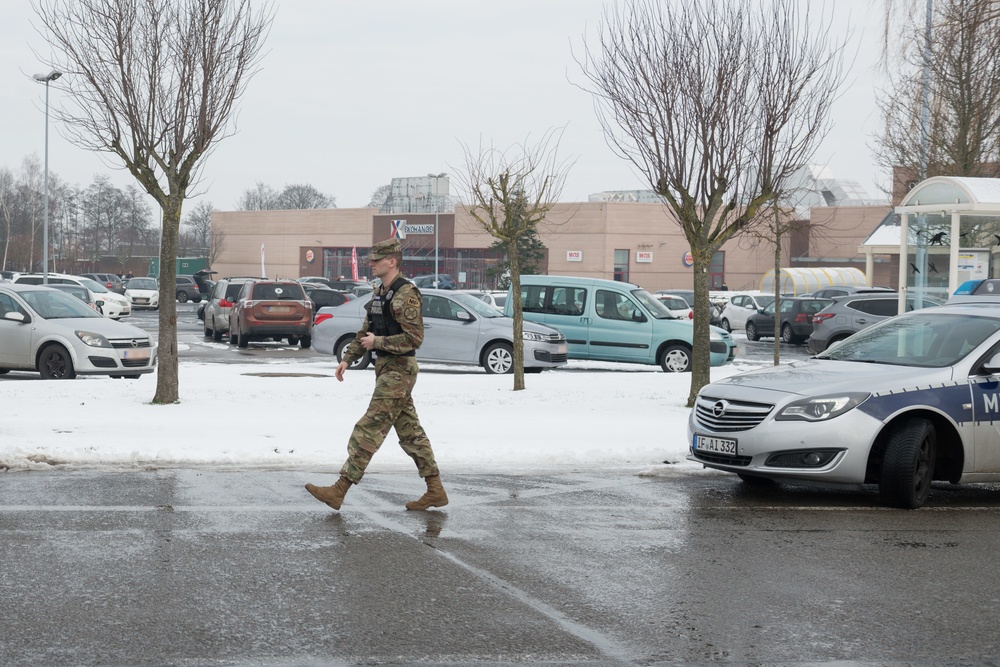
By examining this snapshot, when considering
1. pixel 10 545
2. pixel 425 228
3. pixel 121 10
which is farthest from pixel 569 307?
pixel 425 228

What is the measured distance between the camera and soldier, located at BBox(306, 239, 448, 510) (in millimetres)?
8141

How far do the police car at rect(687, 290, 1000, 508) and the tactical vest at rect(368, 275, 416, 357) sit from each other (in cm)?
252

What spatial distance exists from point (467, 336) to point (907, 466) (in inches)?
509

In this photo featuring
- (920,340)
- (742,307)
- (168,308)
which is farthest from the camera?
(742,307)

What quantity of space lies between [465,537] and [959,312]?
16.2 feet

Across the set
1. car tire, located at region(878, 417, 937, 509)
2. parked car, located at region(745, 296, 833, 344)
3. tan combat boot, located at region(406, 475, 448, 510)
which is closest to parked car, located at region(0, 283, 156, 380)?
tan combat boot, located at region(406, 475, 448, 510)

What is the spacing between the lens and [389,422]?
823 cm

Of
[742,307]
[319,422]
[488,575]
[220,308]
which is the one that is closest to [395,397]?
Result: [488,575]

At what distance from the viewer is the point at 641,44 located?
14.6 m

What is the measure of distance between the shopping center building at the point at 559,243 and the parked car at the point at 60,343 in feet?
165

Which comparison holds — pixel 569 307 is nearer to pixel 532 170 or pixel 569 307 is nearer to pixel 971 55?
pixel 532 170

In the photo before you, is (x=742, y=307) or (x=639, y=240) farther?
(x=639, y=240)

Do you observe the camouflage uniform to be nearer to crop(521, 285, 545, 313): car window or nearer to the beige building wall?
crop(521, 285, 545, 313): car window

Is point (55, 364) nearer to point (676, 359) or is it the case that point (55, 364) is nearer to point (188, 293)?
point (676, 359)
